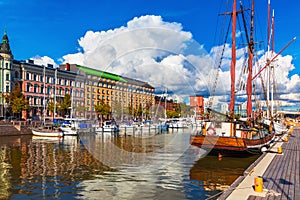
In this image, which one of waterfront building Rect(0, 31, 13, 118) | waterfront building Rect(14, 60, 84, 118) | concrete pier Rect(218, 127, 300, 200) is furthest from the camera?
waterfront building Rect(14, 60, 84, 118)

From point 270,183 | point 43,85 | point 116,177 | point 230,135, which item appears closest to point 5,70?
point 43,85

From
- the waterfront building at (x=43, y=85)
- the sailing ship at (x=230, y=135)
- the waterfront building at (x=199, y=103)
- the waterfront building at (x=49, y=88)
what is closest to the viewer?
the sailing ship at (x=230, y=135)

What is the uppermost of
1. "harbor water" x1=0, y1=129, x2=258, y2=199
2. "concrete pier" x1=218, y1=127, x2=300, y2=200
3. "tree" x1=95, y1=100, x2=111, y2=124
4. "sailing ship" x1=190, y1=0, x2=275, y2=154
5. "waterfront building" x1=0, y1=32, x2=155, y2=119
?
"waterfront building" x1=0, y1=32, x2=155, y2=119

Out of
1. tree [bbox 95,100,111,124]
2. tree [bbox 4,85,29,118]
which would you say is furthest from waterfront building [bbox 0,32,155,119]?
tree [bbox 4,85,29,118]

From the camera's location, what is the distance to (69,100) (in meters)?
97.9

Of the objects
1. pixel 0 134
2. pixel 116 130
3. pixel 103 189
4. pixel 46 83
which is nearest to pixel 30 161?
pixel 103 189

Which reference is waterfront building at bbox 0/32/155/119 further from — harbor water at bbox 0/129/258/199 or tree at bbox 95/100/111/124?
harbor water at bbox 0/129/258/199

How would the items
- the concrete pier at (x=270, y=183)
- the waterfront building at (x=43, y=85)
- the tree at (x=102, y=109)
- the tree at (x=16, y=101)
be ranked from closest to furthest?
the concrete pier at (x=270, y=183) < the tree at (x=16, y=101) < the waterfront building at (x=43, y=85) < the tree at (x=102, y=109)

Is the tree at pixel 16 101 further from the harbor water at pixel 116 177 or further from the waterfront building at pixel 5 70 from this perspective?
the harbor water at pixel 116 177

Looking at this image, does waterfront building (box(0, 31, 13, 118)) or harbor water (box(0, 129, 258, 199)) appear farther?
waterfront building (box(0, 31, 13, 118))

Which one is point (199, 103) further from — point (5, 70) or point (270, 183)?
point (5, 70)

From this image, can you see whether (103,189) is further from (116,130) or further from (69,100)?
(69,100)

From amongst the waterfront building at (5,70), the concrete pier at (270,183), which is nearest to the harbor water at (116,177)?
the concrete pier at (270,183)

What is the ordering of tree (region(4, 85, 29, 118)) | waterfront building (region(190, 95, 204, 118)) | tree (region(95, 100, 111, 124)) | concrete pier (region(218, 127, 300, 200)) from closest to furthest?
concrete pier (region(218, 127, 300, 200)) < waterfront building (region(190, 95, 204, 118)) < tree (region(4, 85, 29, 118)) < tree (region(95, 100, 111, 124))
